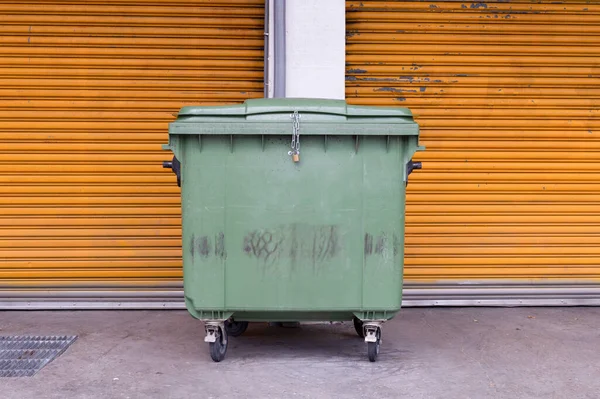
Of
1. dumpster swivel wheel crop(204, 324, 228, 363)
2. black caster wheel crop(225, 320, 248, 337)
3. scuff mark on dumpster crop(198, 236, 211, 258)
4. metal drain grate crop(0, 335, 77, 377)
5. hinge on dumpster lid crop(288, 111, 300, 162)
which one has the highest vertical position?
hinge on dumpster lid crop(288, 111, 300, 162)

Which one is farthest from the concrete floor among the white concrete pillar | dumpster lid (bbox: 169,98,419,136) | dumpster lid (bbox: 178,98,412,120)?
the white concrete pillar

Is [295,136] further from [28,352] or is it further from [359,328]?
[28,352]

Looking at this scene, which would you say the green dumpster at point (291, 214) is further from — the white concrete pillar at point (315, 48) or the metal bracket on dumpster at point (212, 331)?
the white concrete pillar at point (315, 48)

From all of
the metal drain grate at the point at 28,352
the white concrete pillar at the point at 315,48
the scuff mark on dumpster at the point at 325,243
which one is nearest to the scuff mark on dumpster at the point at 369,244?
the scuff mark on dumpster at the point at 325,243

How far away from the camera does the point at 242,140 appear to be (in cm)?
573

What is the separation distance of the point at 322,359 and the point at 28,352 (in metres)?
2.35

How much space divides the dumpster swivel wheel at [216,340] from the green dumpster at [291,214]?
23 mm

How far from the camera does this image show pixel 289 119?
568 centimetres

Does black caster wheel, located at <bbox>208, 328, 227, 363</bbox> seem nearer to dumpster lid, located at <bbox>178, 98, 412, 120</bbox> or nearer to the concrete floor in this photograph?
the concrete floor

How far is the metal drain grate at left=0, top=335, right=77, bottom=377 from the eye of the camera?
225 inches

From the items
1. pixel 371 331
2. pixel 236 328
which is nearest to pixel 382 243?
pixel 371 331

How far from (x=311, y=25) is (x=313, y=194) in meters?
2.41

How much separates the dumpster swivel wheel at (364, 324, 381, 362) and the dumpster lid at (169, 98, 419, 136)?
1441 mm

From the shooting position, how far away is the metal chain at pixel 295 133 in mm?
5637
